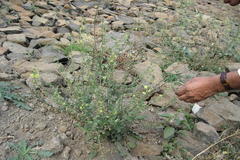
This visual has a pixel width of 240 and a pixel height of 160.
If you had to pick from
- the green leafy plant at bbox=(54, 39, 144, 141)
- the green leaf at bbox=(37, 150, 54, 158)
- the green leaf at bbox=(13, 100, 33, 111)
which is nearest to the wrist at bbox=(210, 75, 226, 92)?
the green leafy plant at bbox=(54, 39, 144, 141)

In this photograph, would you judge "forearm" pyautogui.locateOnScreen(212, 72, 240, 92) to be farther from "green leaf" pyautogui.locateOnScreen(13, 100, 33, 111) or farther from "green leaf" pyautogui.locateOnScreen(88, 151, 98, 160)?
"green leaf" pyautogui.locateOnScreen(13, 100, 33, 111)

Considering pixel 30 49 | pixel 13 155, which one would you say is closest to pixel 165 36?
pixel 30 49

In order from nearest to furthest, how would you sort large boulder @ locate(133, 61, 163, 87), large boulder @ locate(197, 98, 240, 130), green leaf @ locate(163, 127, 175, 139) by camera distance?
green leaf @ locate(163, 127, 175, 139) → large boulder @ locate(197, 98, 240, 130) → large boulder @ locate(133, 61, 163, 87)

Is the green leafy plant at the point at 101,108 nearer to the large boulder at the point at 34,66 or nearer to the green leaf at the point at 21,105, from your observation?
the green leaf at the point at 21,105

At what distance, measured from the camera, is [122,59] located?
326 cm

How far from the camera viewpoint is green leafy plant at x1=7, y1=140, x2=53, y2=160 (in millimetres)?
2020

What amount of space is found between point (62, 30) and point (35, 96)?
1.49m

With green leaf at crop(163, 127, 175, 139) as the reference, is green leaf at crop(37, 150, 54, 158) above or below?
above

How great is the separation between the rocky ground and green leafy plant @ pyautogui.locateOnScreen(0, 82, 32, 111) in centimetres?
4

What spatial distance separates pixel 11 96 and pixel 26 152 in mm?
533

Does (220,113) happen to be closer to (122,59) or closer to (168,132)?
(168,132)

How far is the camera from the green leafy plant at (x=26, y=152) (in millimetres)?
2020

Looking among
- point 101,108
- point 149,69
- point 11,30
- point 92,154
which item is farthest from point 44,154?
point 11,30

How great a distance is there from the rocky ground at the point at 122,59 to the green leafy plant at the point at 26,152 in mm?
46
